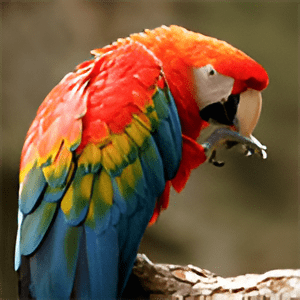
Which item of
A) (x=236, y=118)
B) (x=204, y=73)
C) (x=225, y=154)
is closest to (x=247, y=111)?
(x=236, y=118)

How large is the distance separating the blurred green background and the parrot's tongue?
34 centimetres

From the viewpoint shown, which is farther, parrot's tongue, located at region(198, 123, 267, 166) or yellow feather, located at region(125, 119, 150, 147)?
parrot's tongue, located at region(198, 123, 267, 166)

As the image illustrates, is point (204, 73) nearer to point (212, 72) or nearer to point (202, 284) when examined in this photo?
point (212, 72)

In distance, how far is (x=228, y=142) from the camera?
2.85ft

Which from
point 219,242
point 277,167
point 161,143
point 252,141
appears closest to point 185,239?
point 219,242

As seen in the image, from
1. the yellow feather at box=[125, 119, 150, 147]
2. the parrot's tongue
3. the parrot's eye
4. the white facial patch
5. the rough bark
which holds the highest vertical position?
the parrot's eye

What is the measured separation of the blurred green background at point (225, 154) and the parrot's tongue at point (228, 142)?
34 centimetres

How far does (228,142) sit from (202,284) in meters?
0.30

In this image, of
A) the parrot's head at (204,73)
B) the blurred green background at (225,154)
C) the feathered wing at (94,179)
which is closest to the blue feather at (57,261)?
the feathered wing at (94,179)

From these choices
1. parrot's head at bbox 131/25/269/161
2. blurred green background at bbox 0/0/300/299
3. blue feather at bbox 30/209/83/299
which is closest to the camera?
blue feather at bbox 30/209/83/299

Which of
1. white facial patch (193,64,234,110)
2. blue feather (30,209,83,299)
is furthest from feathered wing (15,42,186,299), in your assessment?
white facial patch (193,64,234,110)

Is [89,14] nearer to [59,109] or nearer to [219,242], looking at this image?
[59,109]

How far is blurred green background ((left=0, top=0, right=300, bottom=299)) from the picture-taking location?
93 centimetres

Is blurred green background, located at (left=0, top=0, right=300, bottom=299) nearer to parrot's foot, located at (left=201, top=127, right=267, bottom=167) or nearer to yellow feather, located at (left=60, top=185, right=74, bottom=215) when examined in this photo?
yellow feather, located at (left=60, top=185, right=74, bottom=215)
